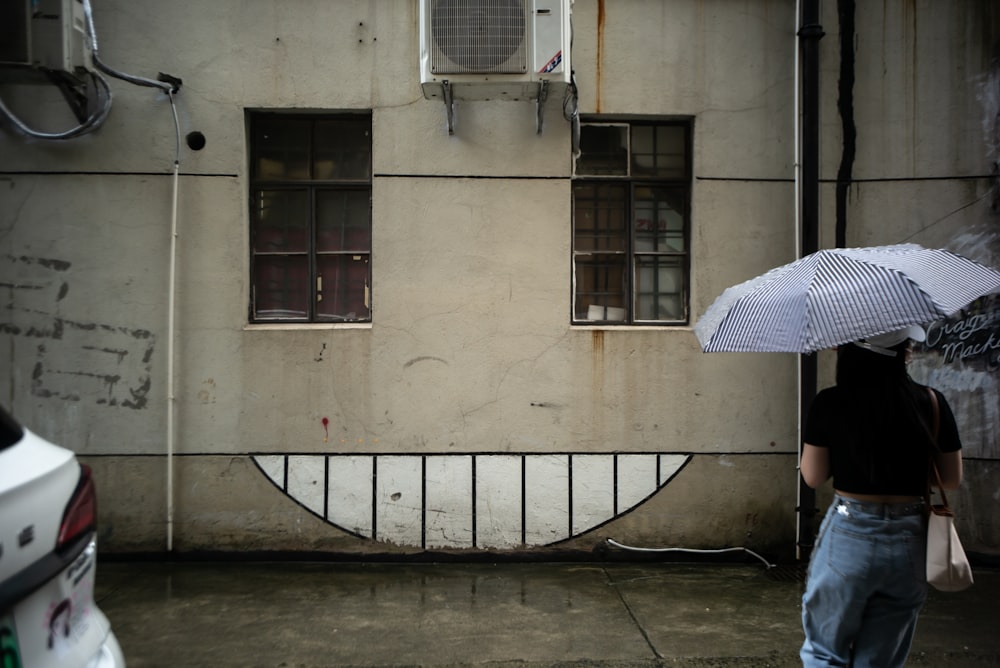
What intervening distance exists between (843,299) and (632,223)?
332cm

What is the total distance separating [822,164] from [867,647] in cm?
400

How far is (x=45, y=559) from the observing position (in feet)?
6.91

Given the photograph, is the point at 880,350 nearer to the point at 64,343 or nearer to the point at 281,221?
the point at 281,221

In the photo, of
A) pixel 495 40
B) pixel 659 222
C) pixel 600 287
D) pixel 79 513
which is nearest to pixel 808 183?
pixel 659 222

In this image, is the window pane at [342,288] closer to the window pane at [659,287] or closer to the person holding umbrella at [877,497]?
the window pane at [659,287]

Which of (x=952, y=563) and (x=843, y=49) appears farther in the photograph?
(x=843, y=49)

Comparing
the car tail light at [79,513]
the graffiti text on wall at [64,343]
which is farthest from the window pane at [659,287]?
the car tail light at [79,513]

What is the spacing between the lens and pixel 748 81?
567 cm

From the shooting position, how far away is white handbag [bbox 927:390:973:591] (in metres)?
2.58

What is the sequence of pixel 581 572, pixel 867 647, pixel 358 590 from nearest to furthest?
pixel 867 647, pixel 358 590, pixel 581 572

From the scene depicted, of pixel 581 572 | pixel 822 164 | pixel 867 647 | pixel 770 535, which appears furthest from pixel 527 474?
pixel 822 164

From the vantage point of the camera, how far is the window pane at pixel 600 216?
19.0 ft

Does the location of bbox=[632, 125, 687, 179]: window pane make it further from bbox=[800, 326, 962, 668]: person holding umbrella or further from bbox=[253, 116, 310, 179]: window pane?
bbox=[800, 326, 962, 668]: person holding umbrella

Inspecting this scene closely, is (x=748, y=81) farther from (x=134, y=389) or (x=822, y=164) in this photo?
(x=134, y=389)
